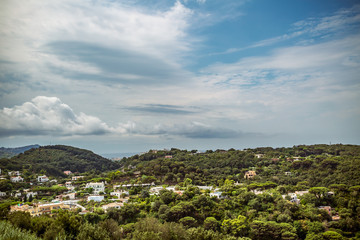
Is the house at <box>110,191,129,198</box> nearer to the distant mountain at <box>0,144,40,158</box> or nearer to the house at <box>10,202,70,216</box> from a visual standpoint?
the house at <box>10,202,70,216</box>

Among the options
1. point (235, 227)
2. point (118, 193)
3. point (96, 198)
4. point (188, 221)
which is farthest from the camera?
point (118, 193)

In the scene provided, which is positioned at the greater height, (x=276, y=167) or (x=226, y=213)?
(x=276, y=167)

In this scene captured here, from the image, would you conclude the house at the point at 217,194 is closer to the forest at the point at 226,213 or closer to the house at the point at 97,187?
the forest at the point at 226,213

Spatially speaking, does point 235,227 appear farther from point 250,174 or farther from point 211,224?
point 250,174

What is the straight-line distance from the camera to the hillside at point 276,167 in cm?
3550

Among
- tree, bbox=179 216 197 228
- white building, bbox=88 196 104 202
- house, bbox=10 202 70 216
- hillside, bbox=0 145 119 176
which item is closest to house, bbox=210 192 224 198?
tree, bbox=179 216 197 228

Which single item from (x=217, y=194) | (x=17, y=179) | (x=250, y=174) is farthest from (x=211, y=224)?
(x=17, y=179)

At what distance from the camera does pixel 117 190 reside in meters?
37.0

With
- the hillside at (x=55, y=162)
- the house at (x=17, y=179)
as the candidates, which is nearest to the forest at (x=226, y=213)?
the house at (x=17, y=179)

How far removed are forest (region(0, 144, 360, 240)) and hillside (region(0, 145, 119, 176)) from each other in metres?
21.7

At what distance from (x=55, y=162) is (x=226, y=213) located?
175ft

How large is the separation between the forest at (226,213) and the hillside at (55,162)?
2169cm

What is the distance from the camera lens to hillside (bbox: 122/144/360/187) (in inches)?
1398

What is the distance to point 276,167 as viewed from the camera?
150ft
